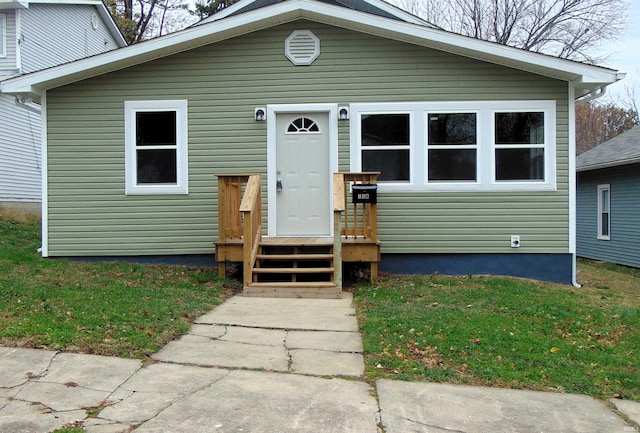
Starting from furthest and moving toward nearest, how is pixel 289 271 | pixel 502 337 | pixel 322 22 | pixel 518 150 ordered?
pixel 322 22
pixel 518 150
pixel 289 271
pixel 502 337

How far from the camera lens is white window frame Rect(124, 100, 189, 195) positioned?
9.10 m

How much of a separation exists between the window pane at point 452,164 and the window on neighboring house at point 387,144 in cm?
43

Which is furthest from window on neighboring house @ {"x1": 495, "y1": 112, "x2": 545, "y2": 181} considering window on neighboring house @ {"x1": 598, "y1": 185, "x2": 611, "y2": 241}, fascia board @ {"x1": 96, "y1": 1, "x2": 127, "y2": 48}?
fascia board @ {"x1": 96, "y1": 1, "x2": 127, "y2": 48}

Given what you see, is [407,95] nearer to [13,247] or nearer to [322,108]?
[322,108]

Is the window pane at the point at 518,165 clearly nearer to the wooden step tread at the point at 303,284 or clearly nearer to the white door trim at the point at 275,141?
the white door trim at the point at 275,141

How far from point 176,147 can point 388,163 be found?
352 cm

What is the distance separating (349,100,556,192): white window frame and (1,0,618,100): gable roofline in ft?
2.20

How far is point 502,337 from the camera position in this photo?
521 centimetres

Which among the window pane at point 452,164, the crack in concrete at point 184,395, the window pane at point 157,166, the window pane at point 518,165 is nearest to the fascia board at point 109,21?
the window pane at point 157,166

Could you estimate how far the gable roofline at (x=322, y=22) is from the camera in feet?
27.7

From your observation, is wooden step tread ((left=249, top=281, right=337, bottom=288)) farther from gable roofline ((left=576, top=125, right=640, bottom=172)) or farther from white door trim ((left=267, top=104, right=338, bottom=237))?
gable roofline ((left=576, top=125, right=640, bottom=172))

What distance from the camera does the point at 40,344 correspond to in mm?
4641

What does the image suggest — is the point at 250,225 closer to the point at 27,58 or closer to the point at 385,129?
the point at 385,129

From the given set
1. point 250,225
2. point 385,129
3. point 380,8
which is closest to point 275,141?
point 385,129
